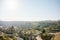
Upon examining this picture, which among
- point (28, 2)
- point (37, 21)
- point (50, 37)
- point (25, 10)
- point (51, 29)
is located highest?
point (28, 2)

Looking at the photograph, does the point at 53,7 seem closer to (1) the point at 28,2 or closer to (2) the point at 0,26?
(1) the point at 28,2

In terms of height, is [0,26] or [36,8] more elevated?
[36,8]

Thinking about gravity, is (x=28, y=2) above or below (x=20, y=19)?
above

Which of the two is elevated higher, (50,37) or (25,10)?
(25,10)

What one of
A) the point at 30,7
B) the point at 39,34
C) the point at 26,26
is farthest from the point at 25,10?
the point at 39,34

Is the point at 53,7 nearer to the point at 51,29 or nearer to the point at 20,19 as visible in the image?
the point at 51,29

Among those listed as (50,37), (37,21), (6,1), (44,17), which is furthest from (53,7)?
(6,1)

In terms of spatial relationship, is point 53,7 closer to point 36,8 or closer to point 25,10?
point 36,8

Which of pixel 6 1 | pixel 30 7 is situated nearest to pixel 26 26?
pixel 30 7
